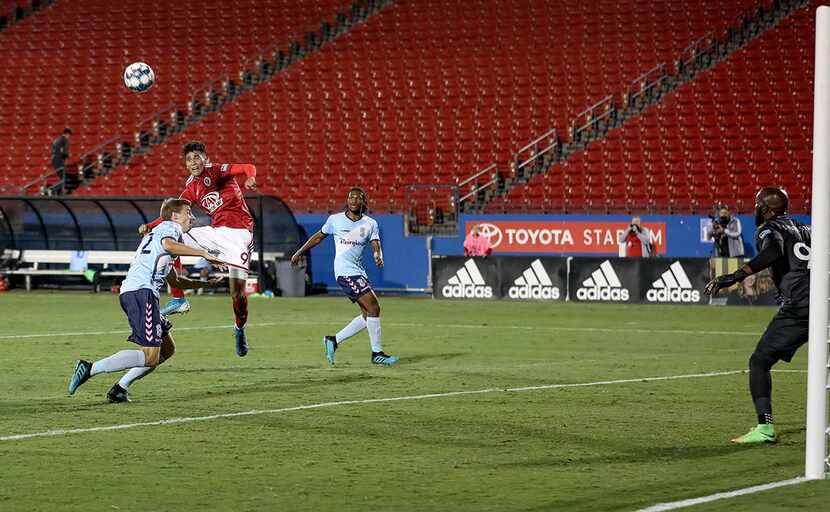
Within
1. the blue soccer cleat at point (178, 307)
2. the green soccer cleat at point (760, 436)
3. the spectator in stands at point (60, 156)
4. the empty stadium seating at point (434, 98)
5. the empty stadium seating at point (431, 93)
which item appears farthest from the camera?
the spectator in stands at point (60, 156)

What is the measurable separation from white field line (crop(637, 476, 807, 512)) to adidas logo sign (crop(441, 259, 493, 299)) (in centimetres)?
2287

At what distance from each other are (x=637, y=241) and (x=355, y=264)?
49.7 ft

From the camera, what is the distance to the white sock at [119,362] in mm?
12105

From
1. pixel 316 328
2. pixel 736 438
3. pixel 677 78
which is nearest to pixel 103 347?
pixel 316 328

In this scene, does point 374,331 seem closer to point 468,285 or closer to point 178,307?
point 178,307

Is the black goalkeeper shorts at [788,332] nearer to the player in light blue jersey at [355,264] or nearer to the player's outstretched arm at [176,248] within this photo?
the player's outstretched arm at [176,248]

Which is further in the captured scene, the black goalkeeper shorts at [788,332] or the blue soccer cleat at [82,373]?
A: the blue soccer cleat at [82,373]

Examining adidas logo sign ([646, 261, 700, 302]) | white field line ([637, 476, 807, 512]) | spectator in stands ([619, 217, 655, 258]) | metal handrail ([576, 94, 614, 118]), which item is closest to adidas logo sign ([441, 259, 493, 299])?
spectator in stands ([619, 217, 655, 258])

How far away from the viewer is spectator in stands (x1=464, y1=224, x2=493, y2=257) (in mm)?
32500

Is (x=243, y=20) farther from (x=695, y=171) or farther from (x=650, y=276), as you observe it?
(x=650, y=276)

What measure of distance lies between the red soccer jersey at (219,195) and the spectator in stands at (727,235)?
640 inches

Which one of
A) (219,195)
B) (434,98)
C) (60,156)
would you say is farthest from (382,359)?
(60,156)

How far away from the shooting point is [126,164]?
41.4 meters

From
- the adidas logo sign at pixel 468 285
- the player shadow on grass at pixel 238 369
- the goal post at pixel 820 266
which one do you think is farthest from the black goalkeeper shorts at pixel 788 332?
the adidas logo sign at pixel 468 285
